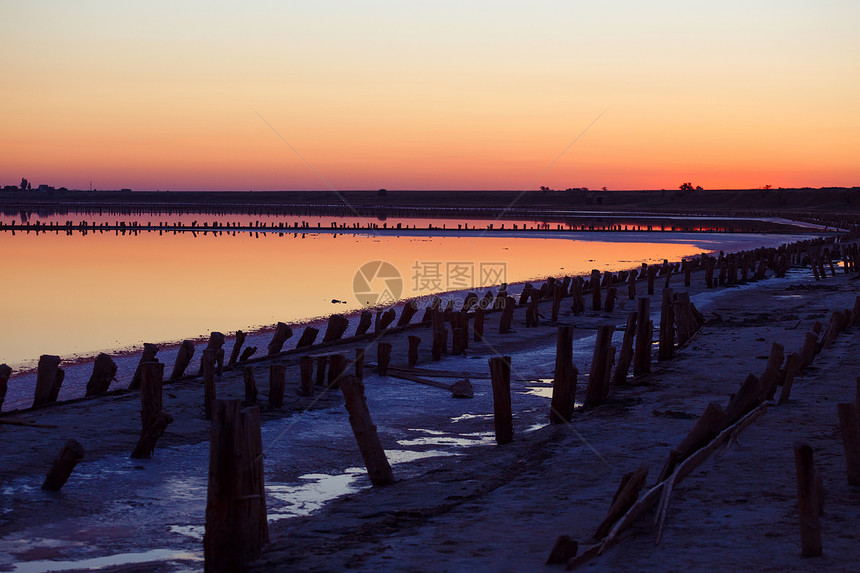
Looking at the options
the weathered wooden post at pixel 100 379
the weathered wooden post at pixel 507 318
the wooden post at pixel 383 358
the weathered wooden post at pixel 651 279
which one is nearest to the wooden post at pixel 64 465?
the weathered wooden post at pixel 100 379

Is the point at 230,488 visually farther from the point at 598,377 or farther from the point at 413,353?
the point at 413,353

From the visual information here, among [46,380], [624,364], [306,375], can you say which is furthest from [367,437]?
[624,364]

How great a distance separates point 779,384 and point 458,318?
6980 mm

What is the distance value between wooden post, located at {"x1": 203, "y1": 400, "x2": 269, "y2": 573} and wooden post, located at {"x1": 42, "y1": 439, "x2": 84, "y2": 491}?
98.1 inches

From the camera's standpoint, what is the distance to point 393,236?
209 ft

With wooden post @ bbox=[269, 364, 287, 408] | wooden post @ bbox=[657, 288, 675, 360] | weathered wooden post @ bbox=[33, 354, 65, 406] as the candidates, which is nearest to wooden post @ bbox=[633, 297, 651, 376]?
wooden post @ bbox=[657, 288, 675, 360]

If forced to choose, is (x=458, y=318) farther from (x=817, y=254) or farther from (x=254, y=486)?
(x=817, y=254)

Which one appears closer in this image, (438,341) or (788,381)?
(788,381)

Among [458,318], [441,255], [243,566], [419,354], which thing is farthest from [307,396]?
[441,255]

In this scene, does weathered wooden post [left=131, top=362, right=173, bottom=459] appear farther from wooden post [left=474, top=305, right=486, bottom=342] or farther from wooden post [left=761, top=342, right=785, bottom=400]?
wooden post [left=474, top=305, right=486, bottom=342]

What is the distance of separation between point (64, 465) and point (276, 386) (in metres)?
3.74

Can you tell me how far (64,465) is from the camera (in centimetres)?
802

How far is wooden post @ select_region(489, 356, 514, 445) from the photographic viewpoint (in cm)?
985

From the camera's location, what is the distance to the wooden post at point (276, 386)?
11.5 meters
